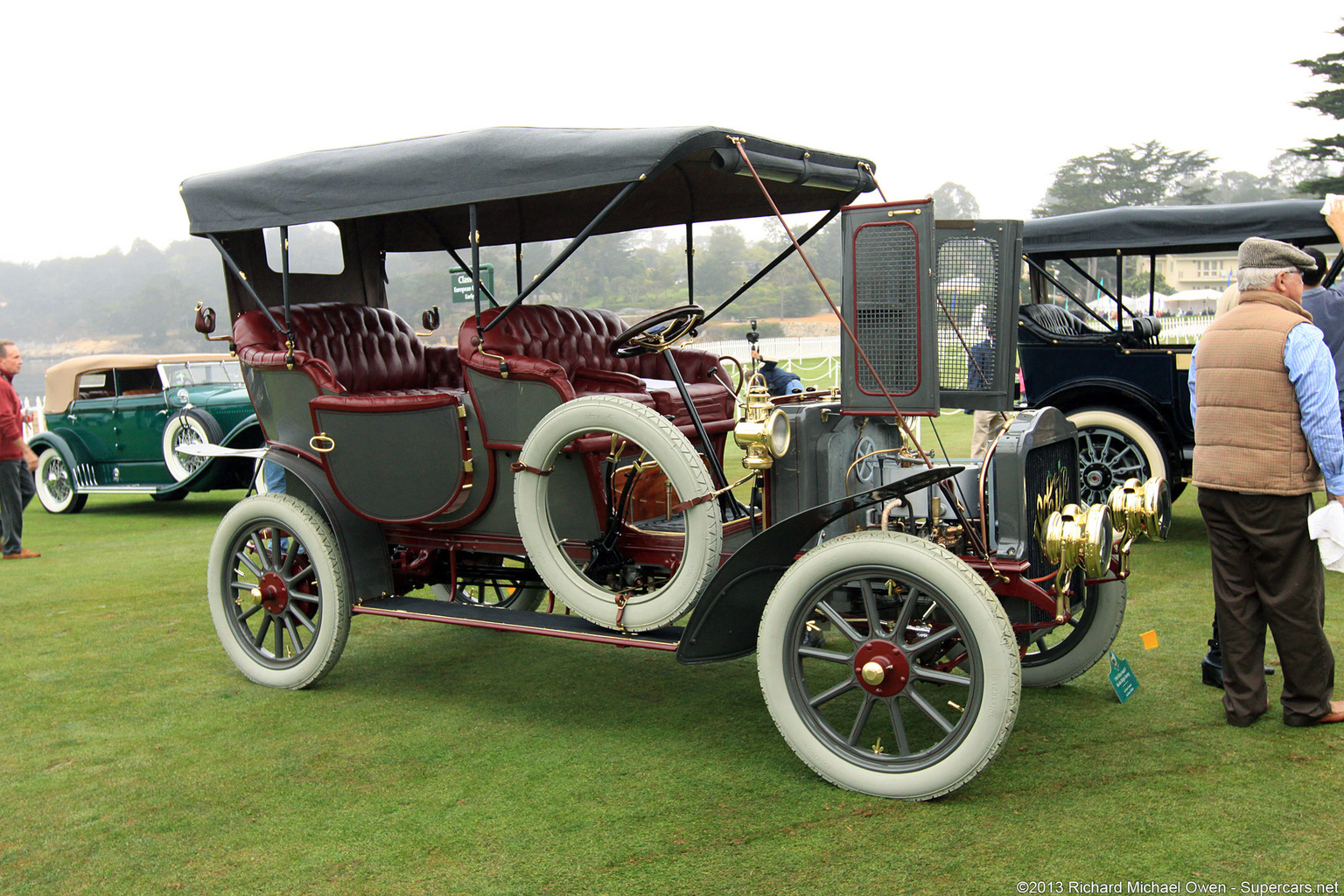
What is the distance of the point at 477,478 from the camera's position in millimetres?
3996

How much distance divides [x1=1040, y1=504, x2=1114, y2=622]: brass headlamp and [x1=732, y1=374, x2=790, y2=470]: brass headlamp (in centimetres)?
88

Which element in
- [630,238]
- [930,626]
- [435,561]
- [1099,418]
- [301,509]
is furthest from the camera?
[1099,418]

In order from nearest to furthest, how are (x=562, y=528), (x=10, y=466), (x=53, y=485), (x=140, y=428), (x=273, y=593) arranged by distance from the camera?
1. (x=562, y=528)
2. (x=273, y=593)
3. (x=10, y=466)
4. (x=140, y=428)
5. (x=53, y=485)

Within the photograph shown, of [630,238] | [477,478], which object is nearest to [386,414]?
[477,478]

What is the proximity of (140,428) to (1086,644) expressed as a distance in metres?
8.98

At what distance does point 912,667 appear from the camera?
3072mm

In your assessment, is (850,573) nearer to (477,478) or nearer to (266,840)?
(477,478)

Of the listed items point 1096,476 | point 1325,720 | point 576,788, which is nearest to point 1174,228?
point 1096,476

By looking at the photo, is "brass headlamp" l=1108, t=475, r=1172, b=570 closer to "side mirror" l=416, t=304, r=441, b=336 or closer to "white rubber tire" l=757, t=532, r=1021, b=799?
"white rubber tire" l=757, t=532, r=1021, b=799

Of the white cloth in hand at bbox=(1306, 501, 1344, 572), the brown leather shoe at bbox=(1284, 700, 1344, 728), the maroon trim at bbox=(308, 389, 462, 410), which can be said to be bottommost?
the brown leather shoe at bbox=(1284, 700, 1344, 728)

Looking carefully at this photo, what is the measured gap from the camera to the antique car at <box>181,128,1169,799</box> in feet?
10.4

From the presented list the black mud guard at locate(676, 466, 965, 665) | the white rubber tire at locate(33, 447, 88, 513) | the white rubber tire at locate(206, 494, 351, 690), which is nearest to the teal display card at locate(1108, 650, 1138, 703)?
the black mud guard at locate(676, 466, 965, 665)

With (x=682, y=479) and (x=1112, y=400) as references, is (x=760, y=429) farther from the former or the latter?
(x=1112, y=400)

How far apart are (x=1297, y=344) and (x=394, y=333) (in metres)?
3.82
